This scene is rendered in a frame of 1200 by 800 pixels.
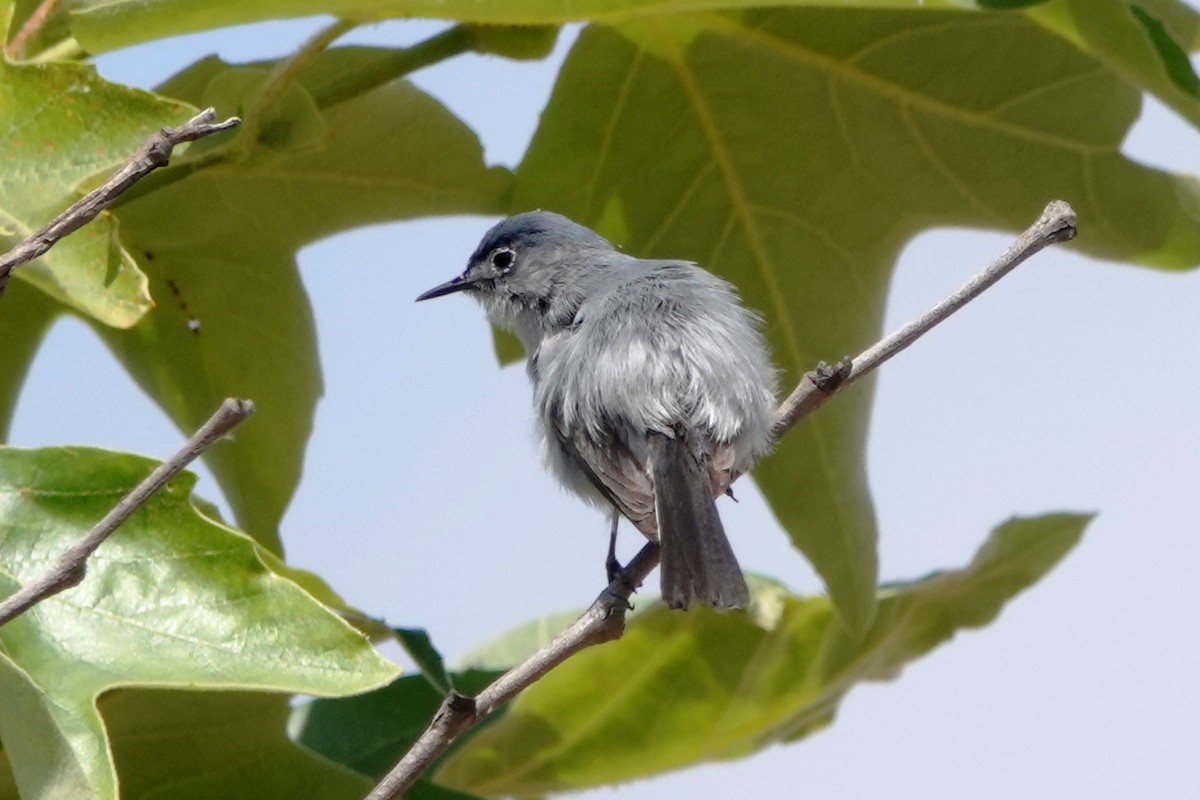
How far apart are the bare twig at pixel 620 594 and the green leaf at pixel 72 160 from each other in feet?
2.12

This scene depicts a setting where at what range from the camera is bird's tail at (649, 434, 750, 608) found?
221cm

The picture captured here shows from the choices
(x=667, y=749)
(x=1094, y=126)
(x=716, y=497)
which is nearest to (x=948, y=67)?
(x=1094, y=126)

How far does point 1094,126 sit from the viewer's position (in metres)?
2.66

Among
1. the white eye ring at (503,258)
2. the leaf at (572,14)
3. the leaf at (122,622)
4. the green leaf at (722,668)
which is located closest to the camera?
the leaf at (122,622)

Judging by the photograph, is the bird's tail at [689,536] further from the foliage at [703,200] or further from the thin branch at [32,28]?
the thin branch at [32,28]

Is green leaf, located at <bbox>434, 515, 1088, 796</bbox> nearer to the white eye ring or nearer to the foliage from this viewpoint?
the foliage

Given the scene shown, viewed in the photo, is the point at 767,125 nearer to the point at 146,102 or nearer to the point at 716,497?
the point at 716,497

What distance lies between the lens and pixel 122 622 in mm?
1812

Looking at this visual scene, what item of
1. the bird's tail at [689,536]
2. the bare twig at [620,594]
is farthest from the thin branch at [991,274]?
the bird's tail at [689,536]

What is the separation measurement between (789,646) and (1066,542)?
20.9 inches

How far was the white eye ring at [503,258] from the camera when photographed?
335 cm

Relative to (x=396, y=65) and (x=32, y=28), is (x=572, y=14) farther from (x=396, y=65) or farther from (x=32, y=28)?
(x=32, y=28)

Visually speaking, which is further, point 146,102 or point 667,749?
point 667,749

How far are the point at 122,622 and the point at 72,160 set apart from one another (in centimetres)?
56
